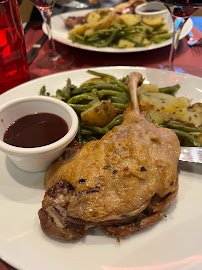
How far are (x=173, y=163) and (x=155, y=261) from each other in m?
0.65

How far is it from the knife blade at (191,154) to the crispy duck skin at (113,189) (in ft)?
0.92

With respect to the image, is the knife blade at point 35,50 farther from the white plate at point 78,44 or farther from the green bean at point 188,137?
the green bean at point 188,137

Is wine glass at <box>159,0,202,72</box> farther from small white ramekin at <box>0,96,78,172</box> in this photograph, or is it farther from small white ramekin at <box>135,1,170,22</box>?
small white ramekin at <box>0,96,78,172</box>

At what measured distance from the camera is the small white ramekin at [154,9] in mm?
4492

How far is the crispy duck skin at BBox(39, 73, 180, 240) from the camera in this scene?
67.3 inches

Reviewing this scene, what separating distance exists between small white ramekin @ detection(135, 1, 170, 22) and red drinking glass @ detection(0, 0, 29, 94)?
88.1 inches

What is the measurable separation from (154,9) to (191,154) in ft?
11.5

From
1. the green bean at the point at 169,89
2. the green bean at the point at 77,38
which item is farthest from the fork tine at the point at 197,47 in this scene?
the green bean at the point at 77,38

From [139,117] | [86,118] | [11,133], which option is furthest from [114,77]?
[11,133]

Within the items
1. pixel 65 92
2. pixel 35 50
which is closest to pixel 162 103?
pixel 65 92

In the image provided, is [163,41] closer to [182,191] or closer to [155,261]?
[182,191]

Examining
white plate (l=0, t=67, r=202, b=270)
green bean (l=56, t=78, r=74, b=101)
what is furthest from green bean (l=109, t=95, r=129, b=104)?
white plate (l=0, t=67, r=202, b=270)

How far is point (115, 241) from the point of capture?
5.96ft

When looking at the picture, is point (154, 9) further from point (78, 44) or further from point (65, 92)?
point (65, 92)
